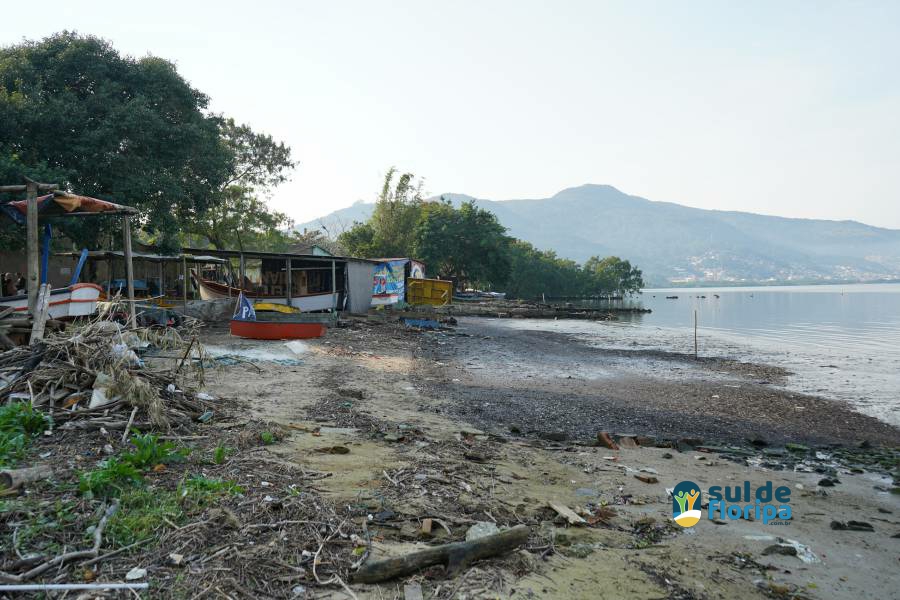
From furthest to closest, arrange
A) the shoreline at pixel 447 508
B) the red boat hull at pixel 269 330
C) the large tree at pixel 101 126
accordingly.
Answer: the large tree at pixel 101 126
the red boat hull at pixel 269 330
the shoreline at pixel 447 508

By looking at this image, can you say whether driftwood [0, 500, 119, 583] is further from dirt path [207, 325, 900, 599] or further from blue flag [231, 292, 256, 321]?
blue flag [231, 292, 256, 321]

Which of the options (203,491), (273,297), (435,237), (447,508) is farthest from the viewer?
(435,237)

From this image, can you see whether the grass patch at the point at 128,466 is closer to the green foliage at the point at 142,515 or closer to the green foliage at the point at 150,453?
the green foliage at the point at 150,453

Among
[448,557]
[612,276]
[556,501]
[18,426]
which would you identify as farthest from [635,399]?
[612,276]

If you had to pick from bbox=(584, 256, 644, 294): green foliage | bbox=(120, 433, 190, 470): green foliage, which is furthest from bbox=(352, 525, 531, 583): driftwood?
bbox=(584, 256, 644, 294): green foliage

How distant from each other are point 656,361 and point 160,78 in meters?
23.6

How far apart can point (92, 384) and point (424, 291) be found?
30.4m

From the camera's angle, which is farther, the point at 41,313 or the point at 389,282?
the point at 389,282

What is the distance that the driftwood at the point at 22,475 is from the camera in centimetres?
421

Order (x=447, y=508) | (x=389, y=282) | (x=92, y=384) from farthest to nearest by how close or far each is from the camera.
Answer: (x=389, y=282) < (x=92, y=384) < (x=447, y=508)

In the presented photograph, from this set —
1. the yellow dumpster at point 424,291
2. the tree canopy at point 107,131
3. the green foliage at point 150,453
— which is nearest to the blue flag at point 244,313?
the tree canopy at point 107,131

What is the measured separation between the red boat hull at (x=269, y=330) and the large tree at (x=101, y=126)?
719 cm

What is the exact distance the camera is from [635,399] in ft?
43.5

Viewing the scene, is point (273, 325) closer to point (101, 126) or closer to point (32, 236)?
point (32, 236)
